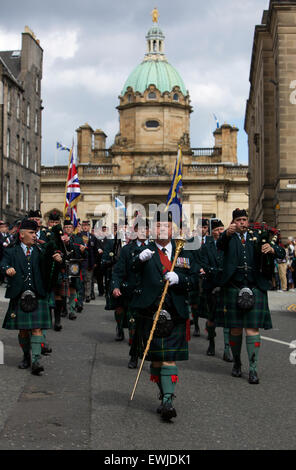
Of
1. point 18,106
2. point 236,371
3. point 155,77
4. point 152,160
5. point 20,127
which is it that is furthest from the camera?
point 155,77

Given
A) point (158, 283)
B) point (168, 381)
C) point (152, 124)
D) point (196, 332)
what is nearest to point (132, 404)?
point (168, 381)

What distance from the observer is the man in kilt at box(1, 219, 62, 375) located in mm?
7785

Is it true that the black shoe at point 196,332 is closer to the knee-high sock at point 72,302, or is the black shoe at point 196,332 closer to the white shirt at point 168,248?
the knee-high sock at point 72,302

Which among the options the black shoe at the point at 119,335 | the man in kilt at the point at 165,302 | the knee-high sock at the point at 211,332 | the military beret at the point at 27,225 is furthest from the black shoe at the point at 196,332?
the man in kilt at the point at 165,302

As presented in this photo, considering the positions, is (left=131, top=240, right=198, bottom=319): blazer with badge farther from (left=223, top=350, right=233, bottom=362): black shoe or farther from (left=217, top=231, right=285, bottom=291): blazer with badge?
(left=223, top=350, right=233, bottom=362): black shoe

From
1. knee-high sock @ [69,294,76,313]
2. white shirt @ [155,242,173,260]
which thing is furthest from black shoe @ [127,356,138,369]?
knee-high sock @ [69,294,76,313]

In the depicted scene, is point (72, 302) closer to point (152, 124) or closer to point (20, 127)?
point (20, 127)

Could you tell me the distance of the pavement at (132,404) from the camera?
5164mm

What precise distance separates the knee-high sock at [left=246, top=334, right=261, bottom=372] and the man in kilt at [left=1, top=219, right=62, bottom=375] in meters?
2.30

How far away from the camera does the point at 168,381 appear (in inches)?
235

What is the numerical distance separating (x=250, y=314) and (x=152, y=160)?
188ft

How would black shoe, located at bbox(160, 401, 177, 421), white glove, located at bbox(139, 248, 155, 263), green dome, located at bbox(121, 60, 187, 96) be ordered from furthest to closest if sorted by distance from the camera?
green dome, located at bbox(121, 60, 187, 96), white glove, located at bbox(139, 248, 155, 263), black shoe, located at bbox(160, 401, 177, 421)
